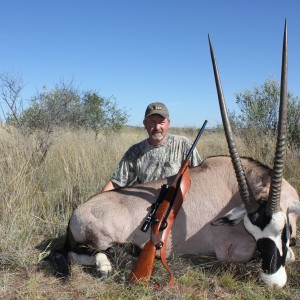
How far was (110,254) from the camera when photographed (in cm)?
340

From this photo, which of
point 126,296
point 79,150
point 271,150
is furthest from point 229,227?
point 79,150

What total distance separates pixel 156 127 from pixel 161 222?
5.39ft

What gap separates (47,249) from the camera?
12.6ft

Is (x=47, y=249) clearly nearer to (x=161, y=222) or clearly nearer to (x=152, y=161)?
(x=161, y=222)

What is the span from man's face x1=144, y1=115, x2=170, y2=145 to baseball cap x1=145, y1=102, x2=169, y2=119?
5 cm

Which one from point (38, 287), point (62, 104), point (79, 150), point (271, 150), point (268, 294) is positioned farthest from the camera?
point (62, 104)

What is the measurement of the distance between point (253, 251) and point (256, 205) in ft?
1.52

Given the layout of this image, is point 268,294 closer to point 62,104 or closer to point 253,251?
point 253,251

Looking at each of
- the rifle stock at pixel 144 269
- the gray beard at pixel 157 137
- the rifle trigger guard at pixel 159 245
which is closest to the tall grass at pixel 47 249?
the rifle stock at pixel 144 269

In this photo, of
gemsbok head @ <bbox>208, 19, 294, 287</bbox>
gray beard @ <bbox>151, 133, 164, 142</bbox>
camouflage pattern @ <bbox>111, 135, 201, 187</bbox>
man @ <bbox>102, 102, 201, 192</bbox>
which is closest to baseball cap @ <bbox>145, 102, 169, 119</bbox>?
man @ <bbox>102, 102, 201, 192</bbox>

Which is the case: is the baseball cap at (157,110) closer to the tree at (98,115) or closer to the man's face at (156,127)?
the man's face at (156,127)

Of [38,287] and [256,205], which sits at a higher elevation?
[256,205]

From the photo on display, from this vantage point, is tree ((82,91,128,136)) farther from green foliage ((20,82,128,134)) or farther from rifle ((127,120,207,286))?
rifle ((127,120,207,286))

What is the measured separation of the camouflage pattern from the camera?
4.54 metres
